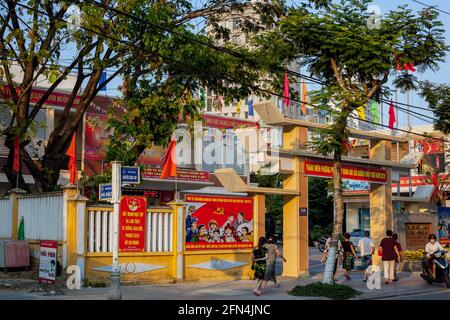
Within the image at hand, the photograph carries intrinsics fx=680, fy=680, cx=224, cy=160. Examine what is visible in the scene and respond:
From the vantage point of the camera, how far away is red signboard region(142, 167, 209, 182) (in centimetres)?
3256

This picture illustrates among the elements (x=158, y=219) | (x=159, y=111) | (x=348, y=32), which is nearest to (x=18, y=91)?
(x=159, y=111)

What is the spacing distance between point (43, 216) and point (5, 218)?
9.39 feet

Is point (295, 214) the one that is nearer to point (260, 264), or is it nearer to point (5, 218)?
point (260, 264)

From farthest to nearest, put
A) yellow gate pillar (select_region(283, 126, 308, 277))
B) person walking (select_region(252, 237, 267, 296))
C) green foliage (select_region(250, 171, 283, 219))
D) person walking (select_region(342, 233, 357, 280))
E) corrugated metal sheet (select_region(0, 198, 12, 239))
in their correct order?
green foliage (select_region(250, 171, 283, 219)), yellow gate pillar (select_region(283, 126, 308, 277)), person walking (select_region(342, 233, 357, 280)), corrugated metal sheet (select_region(0, 198, 12, 239)), person walking (select_region(252, 237, 267, 296))

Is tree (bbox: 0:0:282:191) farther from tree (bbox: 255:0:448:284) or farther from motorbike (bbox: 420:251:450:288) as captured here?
motorbike (bbox: 420:251:450:288)

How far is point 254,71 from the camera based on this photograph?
2359cm

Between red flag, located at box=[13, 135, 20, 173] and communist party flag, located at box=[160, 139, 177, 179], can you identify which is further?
communist party flag, located at box=[160, 139, 177, 179]

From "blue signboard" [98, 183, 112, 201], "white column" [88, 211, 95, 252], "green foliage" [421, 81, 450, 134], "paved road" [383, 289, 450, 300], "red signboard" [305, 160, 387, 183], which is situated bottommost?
"paved road" [383, 289, 450, 300]

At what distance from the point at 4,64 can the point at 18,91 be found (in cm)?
200

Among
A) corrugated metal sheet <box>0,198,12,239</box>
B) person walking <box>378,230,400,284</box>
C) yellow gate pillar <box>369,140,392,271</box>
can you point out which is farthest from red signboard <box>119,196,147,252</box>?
yellow gate pillar <box>369,140,392,271</box>

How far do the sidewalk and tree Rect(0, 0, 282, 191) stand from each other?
16.9ft

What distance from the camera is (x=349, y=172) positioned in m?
27.0
